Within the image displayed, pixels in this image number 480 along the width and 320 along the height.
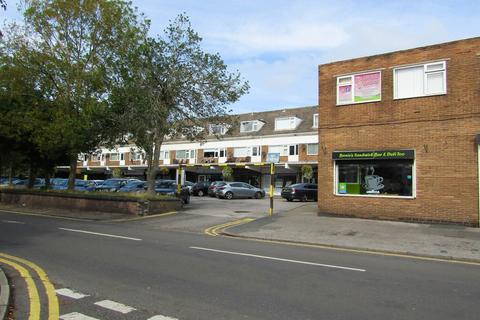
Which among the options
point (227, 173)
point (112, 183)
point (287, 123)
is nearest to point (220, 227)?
point (112, 183)

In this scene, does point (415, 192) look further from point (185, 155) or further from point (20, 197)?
point (185, 155)

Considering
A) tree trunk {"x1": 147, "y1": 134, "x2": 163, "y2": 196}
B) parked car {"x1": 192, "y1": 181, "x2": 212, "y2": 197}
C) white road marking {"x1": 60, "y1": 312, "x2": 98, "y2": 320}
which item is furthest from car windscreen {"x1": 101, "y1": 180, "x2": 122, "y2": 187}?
white road marking {"x1": 60, "y1": 312, "x2": 98, "y2": 320}

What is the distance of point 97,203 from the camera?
71.3 feet

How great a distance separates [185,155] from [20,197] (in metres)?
30.7

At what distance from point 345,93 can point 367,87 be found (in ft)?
3.25

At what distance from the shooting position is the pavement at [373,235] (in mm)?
11703

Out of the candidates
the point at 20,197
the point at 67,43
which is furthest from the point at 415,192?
the point at 20,197

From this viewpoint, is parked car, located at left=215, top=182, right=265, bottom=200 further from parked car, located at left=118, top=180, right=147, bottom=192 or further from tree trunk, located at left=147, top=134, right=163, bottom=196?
tree trunk, located at left=147, top=134, right=163, bottom=196

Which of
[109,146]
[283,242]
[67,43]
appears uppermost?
[67,43]

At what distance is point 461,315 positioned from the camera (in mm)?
5555

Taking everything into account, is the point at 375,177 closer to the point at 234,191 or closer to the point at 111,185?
the point at 234,191

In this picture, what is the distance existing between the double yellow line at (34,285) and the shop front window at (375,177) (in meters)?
13.3

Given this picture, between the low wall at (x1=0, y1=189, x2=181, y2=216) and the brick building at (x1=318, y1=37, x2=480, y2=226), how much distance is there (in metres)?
7.75

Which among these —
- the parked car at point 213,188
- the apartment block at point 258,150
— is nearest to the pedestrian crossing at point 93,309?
the parked car at point 213,188
